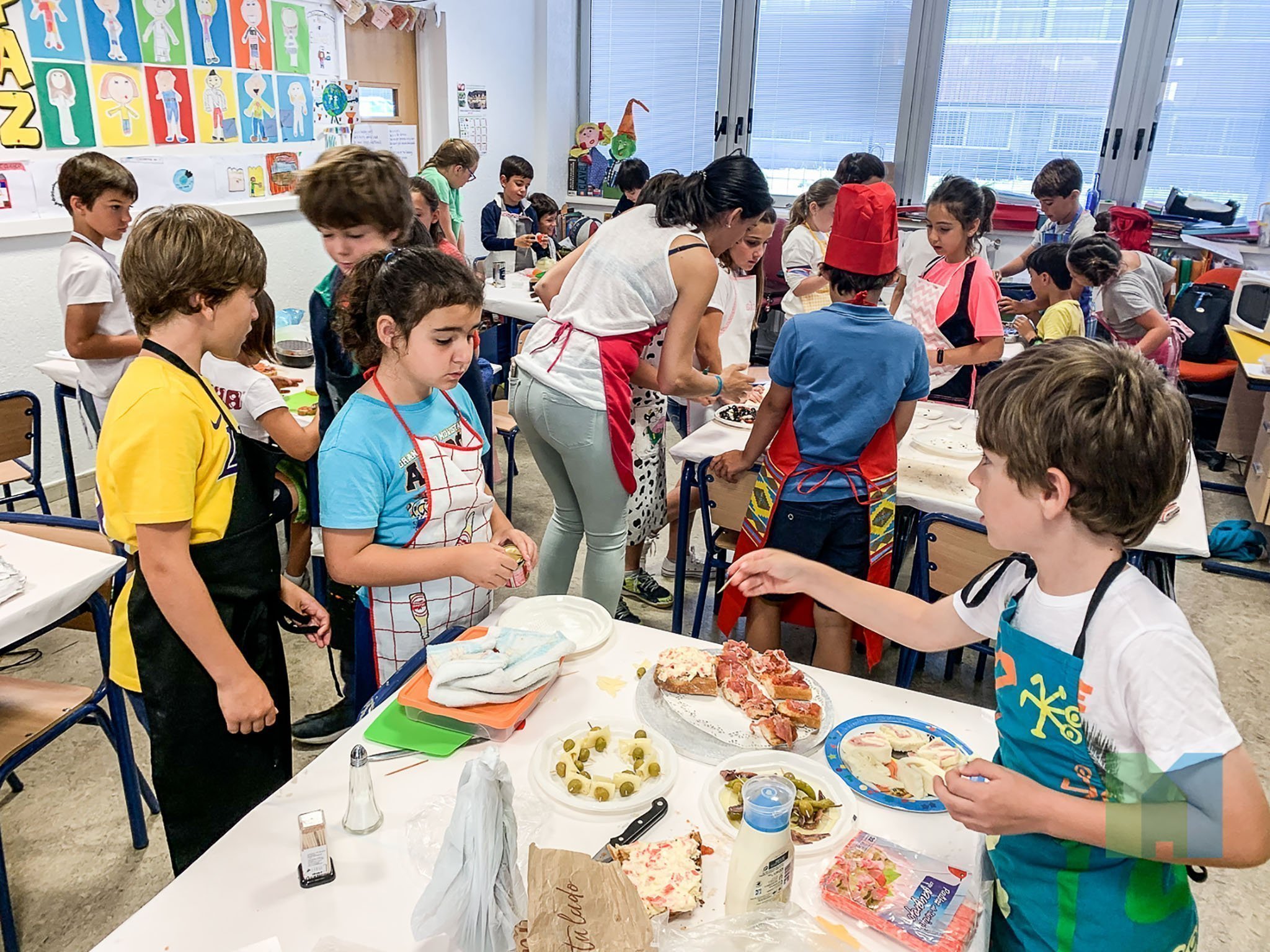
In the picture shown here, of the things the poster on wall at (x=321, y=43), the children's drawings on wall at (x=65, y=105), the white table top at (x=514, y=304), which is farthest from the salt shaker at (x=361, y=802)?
the poster on wall at (x=321, y=43)

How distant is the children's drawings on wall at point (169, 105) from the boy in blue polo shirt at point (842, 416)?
3.80 meters

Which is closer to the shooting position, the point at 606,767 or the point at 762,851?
the point at 762,851

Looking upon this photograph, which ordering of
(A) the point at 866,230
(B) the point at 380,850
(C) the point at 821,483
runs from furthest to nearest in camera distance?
(C) the point at 821,483 → (A) the point at 866,230 → (B) the point at 380,850

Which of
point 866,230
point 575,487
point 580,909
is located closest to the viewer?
point 580,909

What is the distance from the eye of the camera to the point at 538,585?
2.73m

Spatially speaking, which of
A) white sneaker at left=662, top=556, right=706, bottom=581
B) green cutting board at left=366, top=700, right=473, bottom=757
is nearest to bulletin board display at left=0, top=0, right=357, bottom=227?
white sneaker at left=662, top=556, right=706, bottom=581

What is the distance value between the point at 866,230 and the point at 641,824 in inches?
→ 59.6

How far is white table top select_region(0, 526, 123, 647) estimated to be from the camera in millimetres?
1749

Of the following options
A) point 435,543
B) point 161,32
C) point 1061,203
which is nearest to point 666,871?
point 435,543

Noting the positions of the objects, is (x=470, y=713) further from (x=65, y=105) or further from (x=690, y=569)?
(x=65, y=105)

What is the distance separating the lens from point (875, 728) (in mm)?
1452

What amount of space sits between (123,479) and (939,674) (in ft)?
8.54

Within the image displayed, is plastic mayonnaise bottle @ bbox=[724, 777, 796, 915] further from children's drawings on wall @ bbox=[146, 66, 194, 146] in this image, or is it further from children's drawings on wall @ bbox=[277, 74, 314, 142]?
children's drawings on wall @ bbox=[277, 74, 314, 142]

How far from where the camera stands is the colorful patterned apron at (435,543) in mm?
1659
